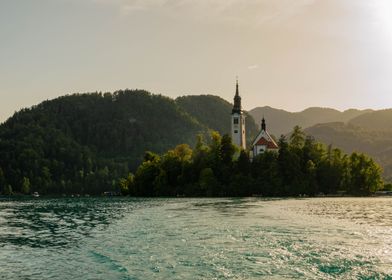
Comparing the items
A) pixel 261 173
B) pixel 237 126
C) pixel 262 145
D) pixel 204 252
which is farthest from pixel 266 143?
pixel 204 252

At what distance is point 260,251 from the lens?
28.6 m

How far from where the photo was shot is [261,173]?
155m

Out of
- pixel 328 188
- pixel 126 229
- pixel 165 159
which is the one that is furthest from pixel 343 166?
pixel 126 229

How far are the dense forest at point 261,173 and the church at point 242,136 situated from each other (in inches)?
449

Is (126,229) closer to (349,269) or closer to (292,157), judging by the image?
(349,269)

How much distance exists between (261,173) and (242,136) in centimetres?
4276

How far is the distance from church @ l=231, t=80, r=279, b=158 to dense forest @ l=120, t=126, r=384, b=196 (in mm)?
11393

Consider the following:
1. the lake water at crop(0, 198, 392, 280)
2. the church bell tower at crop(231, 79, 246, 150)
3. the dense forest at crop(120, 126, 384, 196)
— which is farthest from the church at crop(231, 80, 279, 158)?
the lake water at crop(0, 198, 392, 280)

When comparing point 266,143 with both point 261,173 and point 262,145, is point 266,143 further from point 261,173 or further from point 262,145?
point 261,173

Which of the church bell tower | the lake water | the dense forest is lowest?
the lake water

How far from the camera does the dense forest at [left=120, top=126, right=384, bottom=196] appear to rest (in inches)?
5965

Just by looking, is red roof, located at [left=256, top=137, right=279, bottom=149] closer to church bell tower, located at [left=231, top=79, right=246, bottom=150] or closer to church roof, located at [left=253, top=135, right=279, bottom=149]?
church roof, located at [left=253, top=135, right=279, bottom=149]

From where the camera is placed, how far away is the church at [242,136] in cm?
17750

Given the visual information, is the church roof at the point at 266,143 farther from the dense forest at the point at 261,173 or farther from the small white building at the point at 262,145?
the dense forest at the point at 261,173
